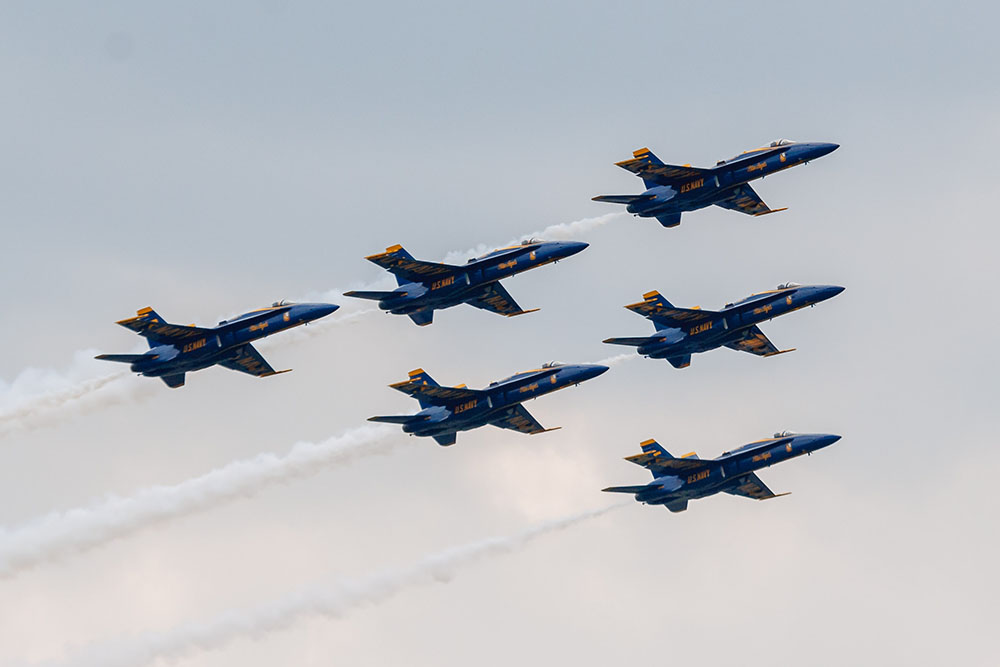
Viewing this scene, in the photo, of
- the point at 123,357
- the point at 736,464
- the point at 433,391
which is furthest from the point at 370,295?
the point at 736,464

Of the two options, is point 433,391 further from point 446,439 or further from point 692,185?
point 692,185

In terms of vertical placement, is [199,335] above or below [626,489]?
above

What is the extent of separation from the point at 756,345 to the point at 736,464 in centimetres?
943

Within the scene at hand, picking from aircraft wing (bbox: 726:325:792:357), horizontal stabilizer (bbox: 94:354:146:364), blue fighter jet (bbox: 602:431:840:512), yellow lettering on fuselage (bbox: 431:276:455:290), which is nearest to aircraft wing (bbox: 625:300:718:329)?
aircraft wing (bbox: 726:325:792:357)

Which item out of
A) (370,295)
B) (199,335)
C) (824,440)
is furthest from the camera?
Result: (824,440)

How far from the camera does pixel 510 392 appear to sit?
109438mm

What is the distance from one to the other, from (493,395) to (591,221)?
15145mm

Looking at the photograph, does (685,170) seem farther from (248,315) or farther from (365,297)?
(248,315)

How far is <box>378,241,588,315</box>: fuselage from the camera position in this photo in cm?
10938

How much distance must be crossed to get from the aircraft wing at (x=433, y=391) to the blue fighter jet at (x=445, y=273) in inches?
177

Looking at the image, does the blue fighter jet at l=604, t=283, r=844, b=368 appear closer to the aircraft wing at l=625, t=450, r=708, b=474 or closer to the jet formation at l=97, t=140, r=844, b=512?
the jet formation at l=97, t=140, r=844, b=512

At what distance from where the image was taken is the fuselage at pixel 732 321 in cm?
11331

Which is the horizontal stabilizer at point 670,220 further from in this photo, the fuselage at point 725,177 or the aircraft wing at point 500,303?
the aircraft wing at point 500,303

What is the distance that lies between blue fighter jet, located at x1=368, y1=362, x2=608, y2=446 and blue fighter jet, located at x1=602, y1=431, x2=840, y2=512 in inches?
319
